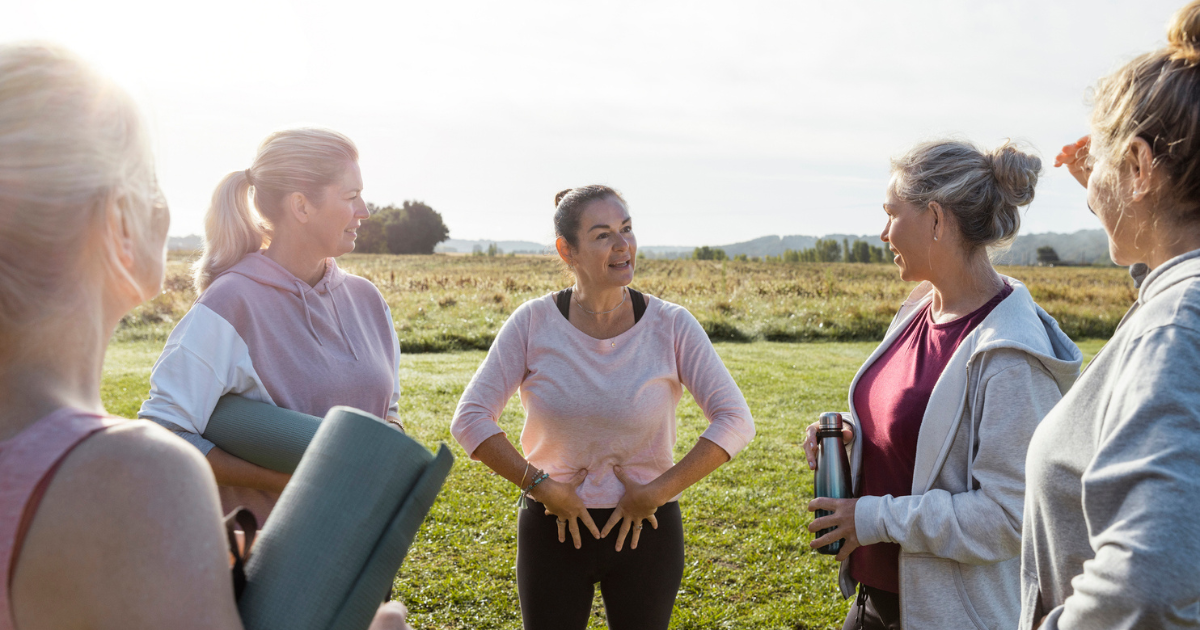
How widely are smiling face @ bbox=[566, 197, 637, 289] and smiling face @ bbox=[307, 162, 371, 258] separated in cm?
95

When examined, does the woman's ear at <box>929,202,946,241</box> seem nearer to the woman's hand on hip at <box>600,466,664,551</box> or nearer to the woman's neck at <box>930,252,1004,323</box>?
the woman's neck at <box>930,252,1004,323</box>

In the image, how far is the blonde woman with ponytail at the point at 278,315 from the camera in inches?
92.9

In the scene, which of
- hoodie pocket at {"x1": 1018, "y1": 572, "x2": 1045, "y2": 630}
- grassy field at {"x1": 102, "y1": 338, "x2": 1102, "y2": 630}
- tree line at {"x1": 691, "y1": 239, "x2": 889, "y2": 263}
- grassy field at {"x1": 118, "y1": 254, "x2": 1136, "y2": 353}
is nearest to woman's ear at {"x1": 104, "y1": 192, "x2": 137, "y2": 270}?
hoodie pocket at {"x1": 1018, "y1": 572, "x2": 1045, "y2": 630}

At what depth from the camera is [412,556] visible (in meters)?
5.72

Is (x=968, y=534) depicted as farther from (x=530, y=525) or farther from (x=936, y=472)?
(x=530, y=525)

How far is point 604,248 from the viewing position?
3174 millimetres

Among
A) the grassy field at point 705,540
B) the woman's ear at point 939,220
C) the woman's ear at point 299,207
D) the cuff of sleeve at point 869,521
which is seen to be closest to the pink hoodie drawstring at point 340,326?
the woman's ear at point 299,207

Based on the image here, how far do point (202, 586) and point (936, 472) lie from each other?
214 centimetres

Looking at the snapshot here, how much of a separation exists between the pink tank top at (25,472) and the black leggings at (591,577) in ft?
7.11

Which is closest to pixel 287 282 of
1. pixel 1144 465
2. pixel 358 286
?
pixel 358 286

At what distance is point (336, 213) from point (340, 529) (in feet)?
6.42

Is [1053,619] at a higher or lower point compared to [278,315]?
lower

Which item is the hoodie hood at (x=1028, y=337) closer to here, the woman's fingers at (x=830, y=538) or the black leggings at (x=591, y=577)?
the woman's fingers at (x=830, y=538)

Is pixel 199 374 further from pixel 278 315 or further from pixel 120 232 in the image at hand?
pixel 120 232
